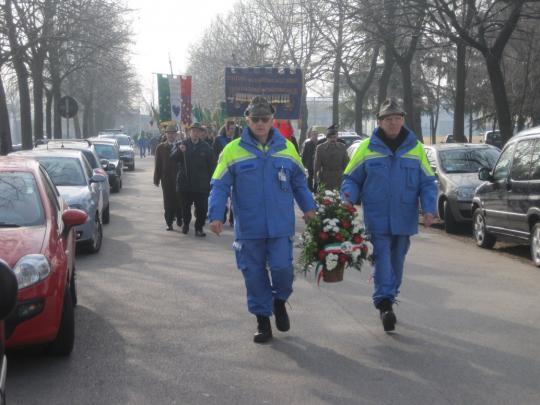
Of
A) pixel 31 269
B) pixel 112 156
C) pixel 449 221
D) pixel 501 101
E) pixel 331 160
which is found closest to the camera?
pixel 31 269

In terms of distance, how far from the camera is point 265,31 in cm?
5106

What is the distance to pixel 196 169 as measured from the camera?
14633mm

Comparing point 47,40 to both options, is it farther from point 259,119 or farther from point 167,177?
point 259,119

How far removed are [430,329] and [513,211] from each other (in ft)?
16.4

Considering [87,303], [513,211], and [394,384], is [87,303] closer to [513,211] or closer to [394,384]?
[394,384]

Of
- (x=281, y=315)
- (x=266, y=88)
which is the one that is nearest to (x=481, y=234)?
(x=281, y=315)

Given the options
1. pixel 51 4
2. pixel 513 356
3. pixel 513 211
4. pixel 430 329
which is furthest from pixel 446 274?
pixel 51 4

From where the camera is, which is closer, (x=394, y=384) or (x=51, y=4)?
(x=394, y=384)

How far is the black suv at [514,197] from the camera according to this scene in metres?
11.5

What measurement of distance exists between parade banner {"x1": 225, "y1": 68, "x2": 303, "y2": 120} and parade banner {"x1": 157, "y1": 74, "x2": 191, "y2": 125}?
5948mm

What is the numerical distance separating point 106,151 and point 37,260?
2437 centimetres

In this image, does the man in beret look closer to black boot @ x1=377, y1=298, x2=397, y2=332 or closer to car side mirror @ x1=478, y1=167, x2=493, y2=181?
car side mirror @ x1=478, y1=167, x2=493, y2=181

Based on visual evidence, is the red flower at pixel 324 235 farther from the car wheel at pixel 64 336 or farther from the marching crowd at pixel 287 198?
the car wheel at pixel 64 336

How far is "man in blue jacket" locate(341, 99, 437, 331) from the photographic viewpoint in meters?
7.39
